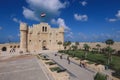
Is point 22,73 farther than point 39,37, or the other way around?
point 39,37

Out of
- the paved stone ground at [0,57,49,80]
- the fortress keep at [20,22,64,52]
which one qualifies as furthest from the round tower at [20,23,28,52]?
the paved stone ground at [0,57,49,80]

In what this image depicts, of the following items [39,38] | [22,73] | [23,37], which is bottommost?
[22,73]

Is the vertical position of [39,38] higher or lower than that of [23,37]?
lower

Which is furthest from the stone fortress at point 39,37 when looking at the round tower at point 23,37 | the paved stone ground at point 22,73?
the paved stone ground at point 22,73

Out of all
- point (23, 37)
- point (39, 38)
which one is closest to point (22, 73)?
point (23, 37)

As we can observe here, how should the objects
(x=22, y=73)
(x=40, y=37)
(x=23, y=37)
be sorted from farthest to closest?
(x=40, y=37), (x=23, y=37), (x=22, y=73)

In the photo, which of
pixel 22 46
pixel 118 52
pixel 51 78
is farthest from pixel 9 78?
pixel 22 46

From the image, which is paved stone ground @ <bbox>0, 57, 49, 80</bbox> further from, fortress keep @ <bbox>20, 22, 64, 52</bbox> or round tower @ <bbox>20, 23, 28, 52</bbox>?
fortress keep @ <bbox>20, 22, 64, 52</bbox>

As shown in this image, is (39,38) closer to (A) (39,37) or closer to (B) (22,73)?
(A) (39,37)

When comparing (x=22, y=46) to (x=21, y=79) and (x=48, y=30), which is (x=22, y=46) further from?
(x=21, y=79)

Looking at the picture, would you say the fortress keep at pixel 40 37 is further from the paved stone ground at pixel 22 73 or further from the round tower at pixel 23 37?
the paved stone ground at pixel 22 73

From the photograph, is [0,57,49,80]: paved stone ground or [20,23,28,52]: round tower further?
[20,23,28,52]: round tower

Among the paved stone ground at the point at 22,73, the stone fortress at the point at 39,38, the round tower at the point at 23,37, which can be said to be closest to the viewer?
the paved stone ground at the point at 22,73

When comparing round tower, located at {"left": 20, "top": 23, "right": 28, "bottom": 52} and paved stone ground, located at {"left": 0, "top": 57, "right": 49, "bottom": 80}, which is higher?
round tower, located at {"left": 20, "top": 23, "right": 28, "bottom": 52}
